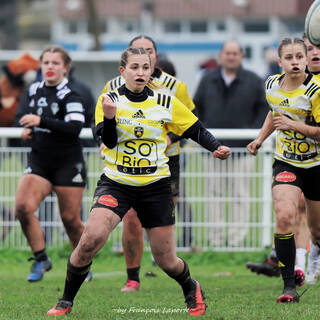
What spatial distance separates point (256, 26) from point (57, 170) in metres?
59.5

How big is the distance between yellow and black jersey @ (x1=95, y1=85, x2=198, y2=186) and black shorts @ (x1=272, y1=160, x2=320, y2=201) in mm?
1190

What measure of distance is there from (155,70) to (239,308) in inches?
97.1

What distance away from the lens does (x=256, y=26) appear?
6756 centimetres

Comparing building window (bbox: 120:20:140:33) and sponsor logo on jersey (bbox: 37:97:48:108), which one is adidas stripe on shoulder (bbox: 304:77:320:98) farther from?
building window (bbox: 120:20:140:33)

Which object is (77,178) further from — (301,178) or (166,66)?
(301,178)

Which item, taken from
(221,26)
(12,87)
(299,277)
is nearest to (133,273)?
(299,277)

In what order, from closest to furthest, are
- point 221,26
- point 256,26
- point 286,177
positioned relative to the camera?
point 286,177, point 256,26, point 221,26

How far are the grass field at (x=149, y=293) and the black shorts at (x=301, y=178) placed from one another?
0.93 meters

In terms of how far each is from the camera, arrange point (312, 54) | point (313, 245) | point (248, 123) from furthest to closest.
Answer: point (248, 123)
point (313, 245)
point (312, 54)

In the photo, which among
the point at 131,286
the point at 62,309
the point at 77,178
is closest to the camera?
the point at 62,309

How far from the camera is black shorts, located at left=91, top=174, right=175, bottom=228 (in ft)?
23.7

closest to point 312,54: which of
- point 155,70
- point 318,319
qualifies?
point 155,70

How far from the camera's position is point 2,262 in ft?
37.1

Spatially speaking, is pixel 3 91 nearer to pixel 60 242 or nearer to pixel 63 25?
pixel 60 242
